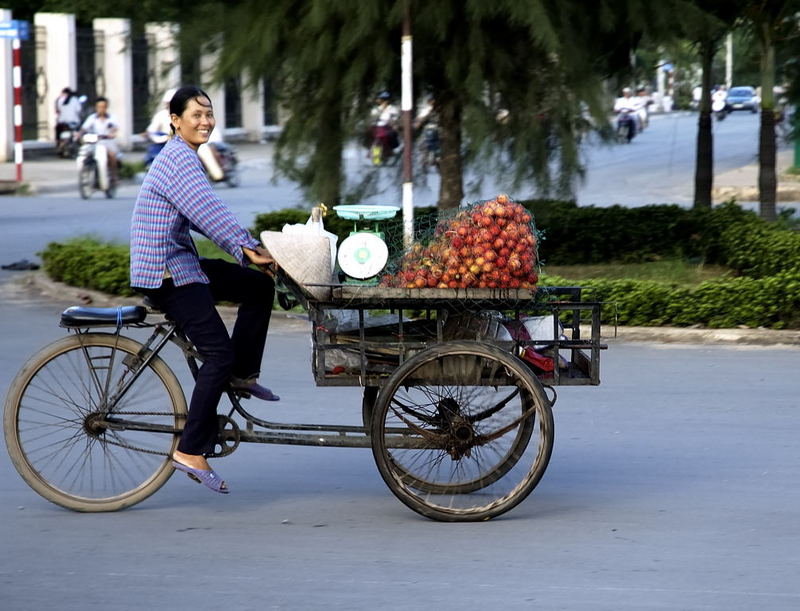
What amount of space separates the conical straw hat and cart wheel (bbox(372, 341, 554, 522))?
1.62 feet

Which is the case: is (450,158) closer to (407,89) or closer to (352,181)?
(352,181)

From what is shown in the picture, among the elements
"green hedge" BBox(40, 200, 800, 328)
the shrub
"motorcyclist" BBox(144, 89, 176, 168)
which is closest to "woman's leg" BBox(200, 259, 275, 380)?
"green hedge" BBox(40, 200, 800, 328)

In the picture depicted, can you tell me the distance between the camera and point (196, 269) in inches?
211

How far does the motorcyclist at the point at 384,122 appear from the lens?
11500mm

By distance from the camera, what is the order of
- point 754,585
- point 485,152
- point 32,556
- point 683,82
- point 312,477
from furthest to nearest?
point 683,82 → point 485,152 → point 312,477 → point 32,556 → point 754,585

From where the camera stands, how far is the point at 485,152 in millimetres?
11047

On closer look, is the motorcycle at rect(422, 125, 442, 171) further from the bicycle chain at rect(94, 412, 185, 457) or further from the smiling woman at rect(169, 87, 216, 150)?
the bicycle chain at rect(94, 412, 185, 457)

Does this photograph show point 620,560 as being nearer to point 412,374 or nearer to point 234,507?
point 412,374

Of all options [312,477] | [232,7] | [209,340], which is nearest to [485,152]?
[232,7]

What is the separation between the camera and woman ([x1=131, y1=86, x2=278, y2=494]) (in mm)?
5230

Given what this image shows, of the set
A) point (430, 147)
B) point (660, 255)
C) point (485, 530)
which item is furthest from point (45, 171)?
point (485, 530)

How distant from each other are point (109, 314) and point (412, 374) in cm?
127

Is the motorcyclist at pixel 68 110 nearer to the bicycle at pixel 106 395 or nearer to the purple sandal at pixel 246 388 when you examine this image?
the bicycle at pixel 106 395

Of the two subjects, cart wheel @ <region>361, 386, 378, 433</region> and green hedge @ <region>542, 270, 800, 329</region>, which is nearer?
cart wheel @ <region>361, 386, 378, 433</region>
